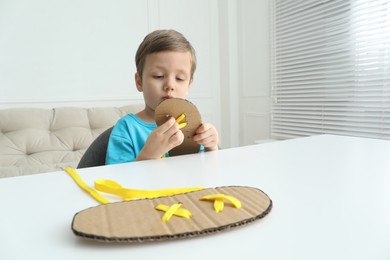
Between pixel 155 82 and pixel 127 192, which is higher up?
pixel 155 82

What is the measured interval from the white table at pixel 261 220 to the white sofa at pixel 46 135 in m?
1.41

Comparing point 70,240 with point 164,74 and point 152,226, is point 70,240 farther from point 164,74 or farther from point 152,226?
point 164,74

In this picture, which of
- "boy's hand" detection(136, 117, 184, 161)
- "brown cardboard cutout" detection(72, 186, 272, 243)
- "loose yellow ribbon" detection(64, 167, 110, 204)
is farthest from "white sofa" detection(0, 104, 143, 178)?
"brown cardboard cutout" detection(72, 186, 272, 243)

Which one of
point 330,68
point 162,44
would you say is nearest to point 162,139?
point 162,44

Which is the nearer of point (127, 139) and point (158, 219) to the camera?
point (158, 219)

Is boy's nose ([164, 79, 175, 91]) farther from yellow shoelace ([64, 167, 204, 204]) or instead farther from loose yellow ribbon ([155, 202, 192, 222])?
loose yellow ribbon ([155, 202, 192, 222])

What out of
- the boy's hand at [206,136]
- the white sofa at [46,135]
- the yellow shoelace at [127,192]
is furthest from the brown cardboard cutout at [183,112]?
the white sofa at [46,135]

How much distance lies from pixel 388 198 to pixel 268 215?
0.56 feet

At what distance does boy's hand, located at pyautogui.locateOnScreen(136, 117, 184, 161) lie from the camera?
68cm

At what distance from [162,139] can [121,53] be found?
2.26 m

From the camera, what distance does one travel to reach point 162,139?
0.69m

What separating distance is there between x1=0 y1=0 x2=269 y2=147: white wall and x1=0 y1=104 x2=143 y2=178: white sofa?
353 millimetres

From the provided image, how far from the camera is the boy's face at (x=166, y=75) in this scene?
0.90 metres

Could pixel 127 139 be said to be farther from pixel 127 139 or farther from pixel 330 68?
pixel 330 68
